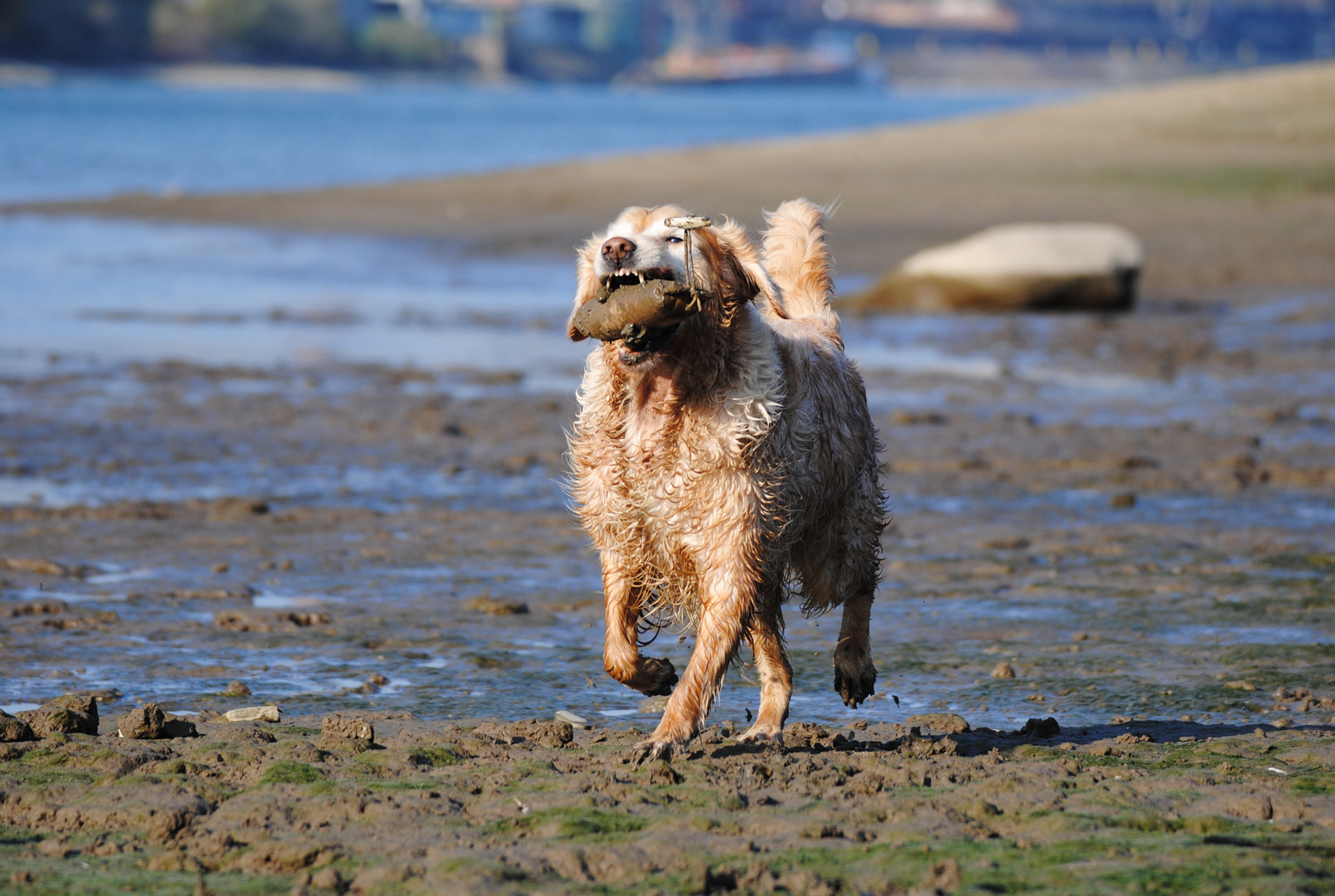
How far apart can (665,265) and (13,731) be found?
2.54 metres

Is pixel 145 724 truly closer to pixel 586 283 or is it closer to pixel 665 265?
pixel 586 283

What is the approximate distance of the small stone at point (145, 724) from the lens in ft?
18.0

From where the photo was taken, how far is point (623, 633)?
5742mm

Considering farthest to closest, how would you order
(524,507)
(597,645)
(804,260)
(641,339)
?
(524,507) < (597,645) < (804,260) < (641,339)

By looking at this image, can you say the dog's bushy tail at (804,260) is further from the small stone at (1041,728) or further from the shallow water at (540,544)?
the small stone at (1041,728)

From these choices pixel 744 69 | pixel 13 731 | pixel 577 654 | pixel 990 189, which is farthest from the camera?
pixel 744 69

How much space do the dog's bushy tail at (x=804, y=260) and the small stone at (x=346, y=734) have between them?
2264mm

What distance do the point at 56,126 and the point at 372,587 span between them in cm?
6158

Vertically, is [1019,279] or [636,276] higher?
[636,276]

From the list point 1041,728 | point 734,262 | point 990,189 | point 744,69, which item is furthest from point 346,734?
point 744,69

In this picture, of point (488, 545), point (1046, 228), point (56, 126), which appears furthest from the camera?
point (56, 126)

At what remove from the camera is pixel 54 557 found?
8.25m

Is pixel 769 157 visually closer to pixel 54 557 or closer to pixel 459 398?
pixel 459 398

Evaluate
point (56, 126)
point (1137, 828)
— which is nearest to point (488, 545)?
point (1137, 828)
